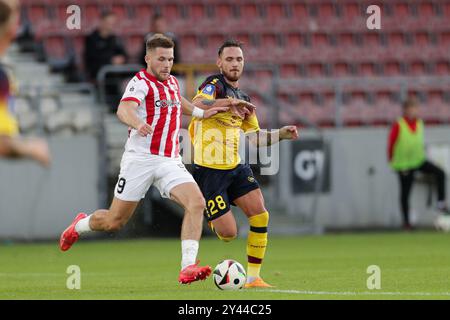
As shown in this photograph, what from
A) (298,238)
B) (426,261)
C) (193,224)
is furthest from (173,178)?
(298,238)

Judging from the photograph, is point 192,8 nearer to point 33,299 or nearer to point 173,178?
point 173,178

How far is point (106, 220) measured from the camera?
10812 millimetres

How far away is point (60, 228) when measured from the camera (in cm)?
1858

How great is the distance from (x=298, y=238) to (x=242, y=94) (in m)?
7.27

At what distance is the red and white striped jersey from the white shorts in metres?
0.06

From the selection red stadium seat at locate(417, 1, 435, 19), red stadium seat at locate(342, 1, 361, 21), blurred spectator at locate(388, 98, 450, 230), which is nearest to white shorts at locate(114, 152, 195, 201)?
blurred spectator at locate(388, 98, 450, 230)

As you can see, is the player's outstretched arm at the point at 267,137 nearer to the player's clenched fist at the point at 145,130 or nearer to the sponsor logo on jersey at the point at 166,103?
the sponsor logo on jersey at the point at 166,103

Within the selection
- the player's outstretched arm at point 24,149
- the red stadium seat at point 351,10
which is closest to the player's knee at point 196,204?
the player's outstretched arm at point 24,149

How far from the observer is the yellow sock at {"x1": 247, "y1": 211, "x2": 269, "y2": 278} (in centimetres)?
1060

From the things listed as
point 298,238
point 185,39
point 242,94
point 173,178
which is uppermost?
point 185,39

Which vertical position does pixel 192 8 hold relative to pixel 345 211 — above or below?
above

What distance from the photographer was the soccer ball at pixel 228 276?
995 cm

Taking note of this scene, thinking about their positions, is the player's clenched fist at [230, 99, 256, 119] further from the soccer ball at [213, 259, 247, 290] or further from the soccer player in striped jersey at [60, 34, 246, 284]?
the soccer ball at [213, 259, 247, 290]
